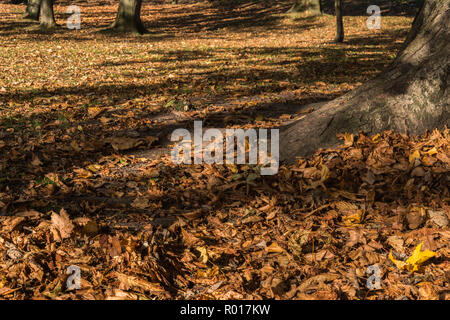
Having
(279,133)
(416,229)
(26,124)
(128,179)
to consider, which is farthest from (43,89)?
(416,229)

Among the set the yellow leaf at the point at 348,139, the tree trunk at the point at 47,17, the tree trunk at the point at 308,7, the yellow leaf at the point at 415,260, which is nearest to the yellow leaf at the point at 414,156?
the yellow leaf at the point at 348,139

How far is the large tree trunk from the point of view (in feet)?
12.6

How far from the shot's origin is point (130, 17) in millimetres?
16844

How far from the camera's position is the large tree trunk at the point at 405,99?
12.6ft

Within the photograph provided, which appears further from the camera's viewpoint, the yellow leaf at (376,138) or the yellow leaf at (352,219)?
the yellow leaf at (376,138)

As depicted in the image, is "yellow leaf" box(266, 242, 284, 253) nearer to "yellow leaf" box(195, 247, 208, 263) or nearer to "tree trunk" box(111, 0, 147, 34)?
"yellow leaf" box(195, 247, 208, 263)

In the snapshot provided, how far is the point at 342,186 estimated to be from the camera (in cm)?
356

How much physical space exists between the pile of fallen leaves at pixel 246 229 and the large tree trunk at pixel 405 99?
164 mm

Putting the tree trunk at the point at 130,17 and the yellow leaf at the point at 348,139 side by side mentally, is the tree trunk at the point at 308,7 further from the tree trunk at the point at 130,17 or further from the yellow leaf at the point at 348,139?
the yellow leaf at the point at 348,139

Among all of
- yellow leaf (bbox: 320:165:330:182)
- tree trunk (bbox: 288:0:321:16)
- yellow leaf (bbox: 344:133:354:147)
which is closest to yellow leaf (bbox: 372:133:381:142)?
yellow leaf (bbox: 344:133:354:147)

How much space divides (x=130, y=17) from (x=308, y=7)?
9.37m

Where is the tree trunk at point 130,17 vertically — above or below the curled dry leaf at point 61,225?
above

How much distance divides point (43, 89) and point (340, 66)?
6423 mm

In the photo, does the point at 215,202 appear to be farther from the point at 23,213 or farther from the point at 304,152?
the point at 23,213
